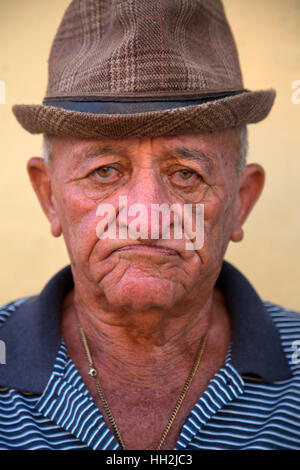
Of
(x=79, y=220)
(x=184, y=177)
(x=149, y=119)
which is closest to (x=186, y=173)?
(x=184, y=177)

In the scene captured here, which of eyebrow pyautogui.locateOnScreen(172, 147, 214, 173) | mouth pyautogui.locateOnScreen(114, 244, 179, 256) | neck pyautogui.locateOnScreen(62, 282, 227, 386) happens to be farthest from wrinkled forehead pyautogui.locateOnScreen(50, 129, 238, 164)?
neck pyautogui.locateOnScreen(62, 282, 227, 386)

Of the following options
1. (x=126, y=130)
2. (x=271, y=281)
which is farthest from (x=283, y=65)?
(x=126, y=130)

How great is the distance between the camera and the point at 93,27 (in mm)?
2262

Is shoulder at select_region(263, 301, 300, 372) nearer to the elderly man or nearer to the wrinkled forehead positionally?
the elderly man

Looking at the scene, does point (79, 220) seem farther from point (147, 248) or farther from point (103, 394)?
point (103, 394)

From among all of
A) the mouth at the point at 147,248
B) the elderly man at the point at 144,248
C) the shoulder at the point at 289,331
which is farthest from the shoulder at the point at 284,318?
the mouth at the point at 147,248

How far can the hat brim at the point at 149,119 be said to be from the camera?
6.66ft

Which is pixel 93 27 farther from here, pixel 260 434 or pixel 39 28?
pixel 260 434

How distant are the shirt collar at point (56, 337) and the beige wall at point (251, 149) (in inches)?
38.6

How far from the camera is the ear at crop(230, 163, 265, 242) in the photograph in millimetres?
2527

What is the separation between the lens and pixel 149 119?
6.63 ft

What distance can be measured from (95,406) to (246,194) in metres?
1.10

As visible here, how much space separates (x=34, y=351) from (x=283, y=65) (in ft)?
7.38

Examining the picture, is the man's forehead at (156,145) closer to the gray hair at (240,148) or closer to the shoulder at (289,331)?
the gray hair at (240,148)
